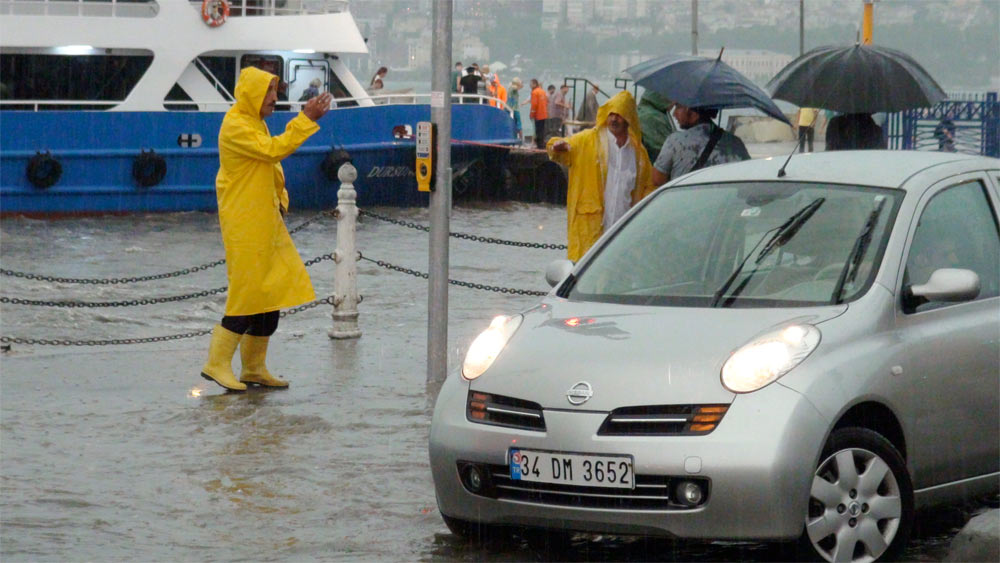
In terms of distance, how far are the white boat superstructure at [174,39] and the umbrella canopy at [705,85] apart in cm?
1825

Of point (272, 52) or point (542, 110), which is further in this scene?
point (542, 110)

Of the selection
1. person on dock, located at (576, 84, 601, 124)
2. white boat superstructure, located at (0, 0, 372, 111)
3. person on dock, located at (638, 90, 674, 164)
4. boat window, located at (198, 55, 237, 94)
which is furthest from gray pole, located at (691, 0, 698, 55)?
person on dock, located at (638, 90, 674, 164)

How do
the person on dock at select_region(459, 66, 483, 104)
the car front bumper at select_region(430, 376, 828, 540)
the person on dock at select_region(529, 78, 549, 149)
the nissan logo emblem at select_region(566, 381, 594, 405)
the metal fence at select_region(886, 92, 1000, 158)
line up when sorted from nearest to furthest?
the car front bumper at select_region(430, 376, 828, 540) < the nissan logo emblem at select_region(566, 381, 594, 405) < the metal fence at select_region(886, 92, 1000, 158) < the person on dock at select_region(459, 66, 483, 104) < the person on dock at select_region(529, 78, 549, 149)

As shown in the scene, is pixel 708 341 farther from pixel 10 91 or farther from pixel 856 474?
pixel 10 91

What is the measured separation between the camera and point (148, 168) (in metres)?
27.1

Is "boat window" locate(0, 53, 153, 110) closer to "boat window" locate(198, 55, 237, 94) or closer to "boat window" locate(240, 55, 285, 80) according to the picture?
"boat window" locate(198, 55, 237, 94)

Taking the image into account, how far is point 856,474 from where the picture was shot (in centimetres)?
533

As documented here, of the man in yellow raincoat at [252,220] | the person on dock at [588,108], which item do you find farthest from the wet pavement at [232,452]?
the person on dock at [588,108]

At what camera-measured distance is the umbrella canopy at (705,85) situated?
29.2ft

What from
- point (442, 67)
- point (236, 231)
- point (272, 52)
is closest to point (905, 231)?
point (442, 67)

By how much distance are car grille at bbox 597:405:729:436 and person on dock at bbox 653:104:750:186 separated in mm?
3839

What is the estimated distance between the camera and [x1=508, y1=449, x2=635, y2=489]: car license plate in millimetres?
5180

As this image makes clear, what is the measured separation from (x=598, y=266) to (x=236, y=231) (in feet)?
10.2

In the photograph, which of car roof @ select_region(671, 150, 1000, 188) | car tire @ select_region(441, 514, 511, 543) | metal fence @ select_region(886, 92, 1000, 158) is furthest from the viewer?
metal fence @ select_region(886, 92, 1000, 158)
